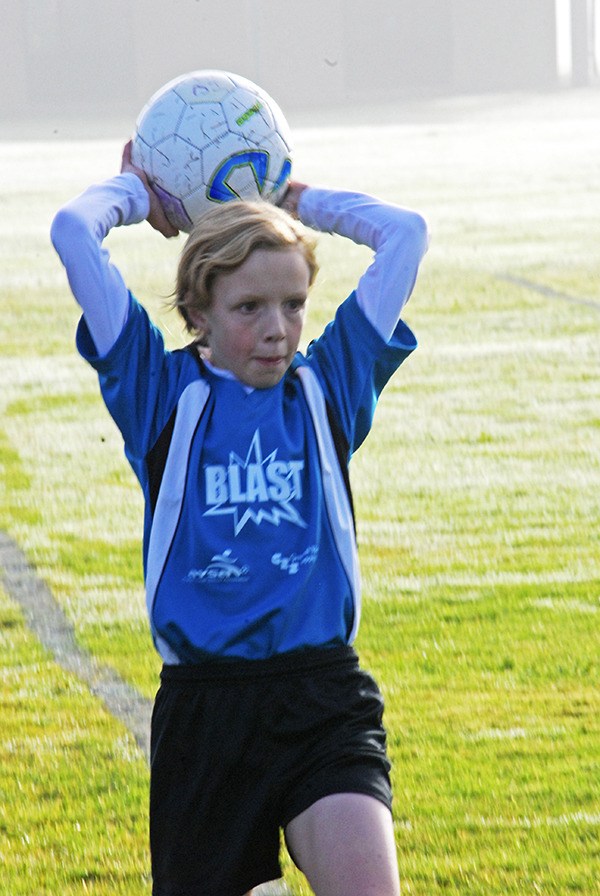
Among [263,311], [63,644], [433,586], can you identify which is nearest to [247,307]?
[263,311]

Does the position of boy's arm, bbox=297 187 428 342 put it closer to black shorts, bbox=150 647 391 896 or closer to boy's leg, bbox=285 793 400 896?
black shorts, bbox=150 647 391 896

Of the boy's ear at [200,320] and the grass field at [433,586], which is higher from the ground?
the boy's ear at [200,320]

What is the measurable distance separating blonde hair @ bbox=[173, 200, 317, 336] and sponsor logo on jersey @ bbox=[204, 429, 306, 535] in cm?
29

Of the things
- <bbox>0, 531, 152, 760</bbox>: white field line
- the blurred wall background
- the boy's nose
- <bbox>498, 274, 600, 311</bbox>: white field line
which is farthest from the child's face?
the blurred wall background

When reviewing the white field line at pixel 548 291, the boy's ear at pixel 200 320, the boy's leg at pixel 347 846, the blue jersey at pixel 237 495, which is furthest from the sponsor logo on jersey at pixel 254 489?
the white field line at pixel 548 291

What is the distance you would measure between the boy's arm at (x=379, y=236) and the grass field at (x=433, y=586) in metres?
0.39

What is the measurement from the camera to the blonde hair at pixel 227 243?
110 inches

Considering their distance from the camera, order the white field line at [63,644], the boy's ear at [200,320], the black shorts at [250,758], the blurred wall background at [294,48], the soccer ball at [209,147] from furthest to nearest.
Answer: the blurred wall background at [294,48]
the white field line at [63,644]
the soccer ball at [209,147]
the boy's ear at [200,320]
the black shorts at [250,758]

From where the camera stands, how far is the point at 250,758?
105 inches

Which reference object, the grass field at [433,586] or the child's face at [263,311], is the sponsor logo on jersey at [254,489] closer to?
the child's face at [263,311]

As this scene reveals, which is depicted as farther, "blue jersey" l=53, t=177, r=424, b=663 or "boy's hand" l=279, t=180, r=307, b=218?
"boy's hand" l=279, t=180, r=307, b=218

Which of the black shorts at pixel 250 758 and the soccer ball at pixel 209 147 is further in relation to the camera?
the soccer ball at pixel 209 147

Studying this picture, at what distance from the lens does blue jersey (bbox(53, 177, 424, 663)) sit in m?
2.74

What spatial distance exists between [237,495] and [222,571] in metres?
0.13
